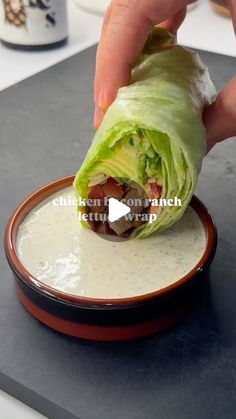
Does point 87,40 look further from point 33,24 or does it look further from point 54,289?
point 54,289

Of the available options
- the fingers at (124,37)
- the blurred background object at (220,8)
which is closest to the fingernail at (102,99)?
the fingers at (124,37)

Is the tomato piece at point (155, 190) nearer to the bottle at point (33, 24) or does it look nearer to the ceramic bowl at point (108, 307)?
the ceramic bowl at point (108, 307)

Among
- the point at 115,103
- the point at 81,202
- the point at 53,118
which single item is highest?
the point at 115,103

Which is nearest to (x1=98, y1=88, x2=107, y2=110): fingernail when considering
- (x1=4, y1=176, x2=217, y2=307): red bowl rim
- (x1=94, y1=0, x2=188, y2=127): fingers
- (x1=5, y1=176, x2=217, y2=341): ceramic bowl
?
(x1=94, y1=0, x2=188, y2=127): fingers

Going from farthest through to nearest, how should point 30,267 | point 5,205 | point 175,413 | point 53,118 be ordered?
1. point 53,118
2. point 5,205
3. point 30,267
4. point 175,413

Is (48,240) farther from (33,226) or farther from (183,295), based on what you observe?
(183,295)

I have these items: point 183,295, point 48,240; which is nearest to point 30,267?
point 48,240

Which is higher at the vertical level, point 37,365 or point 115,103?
point 115,103
